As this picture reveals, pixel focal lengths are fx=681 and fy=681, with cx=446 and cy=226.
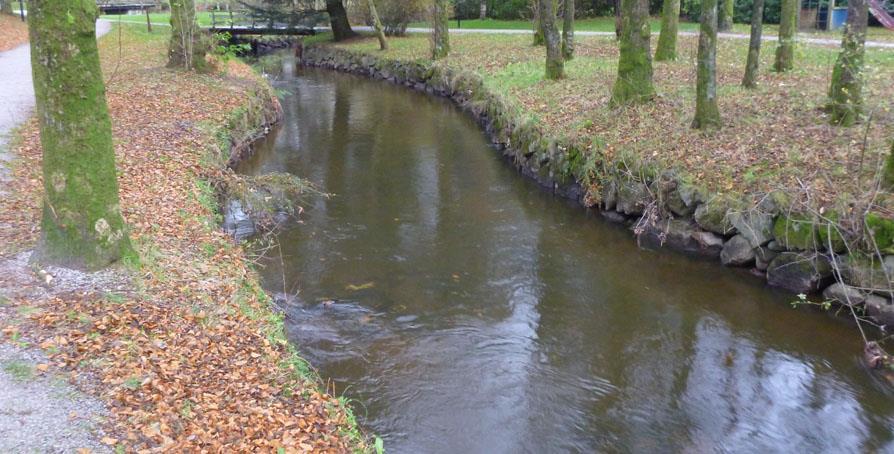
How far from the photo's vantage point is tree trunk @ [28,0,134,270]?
631cm

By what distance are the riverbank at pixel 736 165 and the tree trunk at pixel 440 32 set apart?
360 inches

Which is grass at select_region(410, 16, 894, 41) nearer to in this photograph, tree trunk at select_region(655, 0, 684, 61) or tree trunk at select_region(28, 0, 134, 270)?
tree trunk at select_region(655, 0, 684, 61)

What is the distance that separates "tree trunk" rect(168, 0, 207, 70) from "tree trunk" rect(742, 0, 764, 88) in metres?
15.6

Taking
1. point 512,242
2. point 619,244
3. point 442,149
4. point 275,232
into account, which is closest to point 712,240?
point 619,244

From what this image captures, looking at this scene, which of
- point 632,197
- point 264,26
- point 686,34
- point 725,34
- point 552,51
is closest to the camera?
point 632,197

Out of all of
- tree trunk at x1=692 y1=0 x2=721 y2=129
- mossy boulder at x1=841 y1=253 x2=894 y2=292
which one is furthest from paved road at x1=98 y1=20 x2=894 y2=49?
mossy boulder at x1=841 y1=253 x2=894 y2=292

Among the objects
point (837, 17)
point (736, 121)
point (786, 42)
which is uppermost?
point (837, 17)

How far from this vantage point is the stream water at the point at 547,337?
23.5ft

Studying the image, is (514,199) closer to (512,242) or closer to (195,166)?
(512,242)

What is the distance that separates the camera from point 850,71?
11.3 metres

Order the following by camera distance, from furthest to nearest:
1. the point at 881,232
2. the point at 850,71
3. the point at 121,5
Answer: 1. the point at 121,5
2. the point at 850,71
3. the point at 881,232

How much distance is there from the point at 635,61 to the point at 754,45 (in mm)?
2550

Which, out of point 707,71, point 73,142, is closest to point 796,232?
point 707,71

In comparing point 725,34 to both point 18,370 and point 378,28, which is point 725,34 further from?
point 18,370
